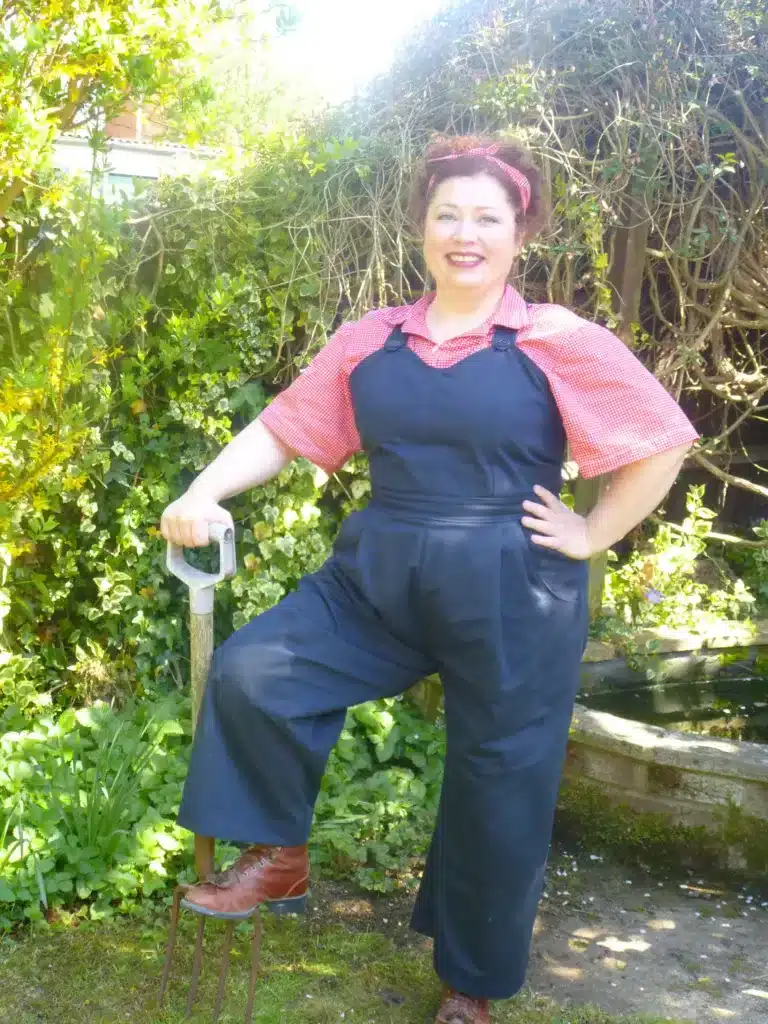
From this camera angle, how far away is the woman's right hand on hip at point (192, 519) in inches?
77.5

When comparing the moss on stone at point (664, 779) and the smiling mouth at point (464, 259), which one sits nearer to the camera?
the smiling mouth at point (464, 259)

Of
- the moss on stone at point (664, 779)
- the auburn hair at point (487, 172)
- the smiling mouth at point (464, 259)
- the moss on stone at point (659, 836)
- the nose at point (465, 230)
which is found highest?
the auburn hair at point (487, 172)

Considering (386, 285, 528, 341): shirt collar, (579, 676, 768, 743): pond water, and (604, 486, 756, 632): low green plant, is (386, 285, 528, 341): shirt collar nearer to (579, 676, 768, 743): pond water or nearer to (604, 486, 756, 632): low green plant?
(579, 676, 768, 743): pond water

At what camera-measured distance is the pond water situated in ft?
12.2

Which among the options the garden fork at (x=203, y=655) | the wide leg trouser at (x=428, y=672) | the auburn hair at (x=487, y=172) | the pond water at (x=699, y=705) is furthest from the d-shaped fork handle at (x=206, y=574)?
the pond water at (x=699, y=705)

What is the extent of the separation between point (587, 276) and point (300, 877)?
251 cm

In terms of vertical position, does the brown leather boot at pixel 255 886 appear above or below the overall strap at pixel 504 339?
below

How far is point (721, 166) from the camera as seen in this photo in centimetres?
354

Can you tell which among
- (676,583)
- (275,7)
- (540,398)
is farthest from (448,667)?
(676,583)

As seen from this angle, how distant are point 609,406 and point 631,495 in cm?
19

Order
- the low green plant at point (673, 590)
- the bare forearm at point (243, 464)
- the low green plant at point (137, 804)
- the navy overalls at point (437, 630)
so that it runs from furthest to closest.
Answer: the low green plant at point (673, 590) → the low green plant at point (137, 804) → the bare forearm at point (243, 464) → the navy overalls at point (437, 630)

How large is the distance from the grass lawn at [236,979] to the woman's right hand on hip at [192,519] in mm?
1043

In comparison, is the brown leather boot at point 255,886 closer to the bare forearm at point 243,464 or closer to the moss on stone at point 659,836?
the bare forearm at point 243,464

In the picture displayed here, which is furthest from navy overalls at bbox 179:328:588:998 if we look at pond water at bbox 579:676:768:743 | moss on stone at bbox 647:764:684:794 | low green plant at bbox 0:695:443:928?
pond water at bbox 579:676:768:743
